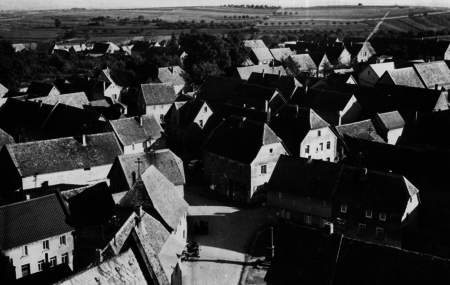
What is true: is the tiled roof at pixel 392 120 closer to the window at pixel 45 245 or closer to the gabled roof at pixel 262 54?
the window at pixel 45 245

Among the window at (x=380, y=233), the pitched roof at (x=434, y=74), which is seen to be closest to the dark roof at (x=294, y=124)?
the window at (x=380, y=233)

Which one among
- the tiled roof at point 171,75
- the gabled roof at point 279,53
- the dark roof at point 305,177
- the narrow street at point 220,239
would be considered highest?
the gabled roof at point 279,53

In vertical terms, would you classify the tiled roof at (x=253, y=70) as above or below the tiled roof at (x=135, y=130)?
above

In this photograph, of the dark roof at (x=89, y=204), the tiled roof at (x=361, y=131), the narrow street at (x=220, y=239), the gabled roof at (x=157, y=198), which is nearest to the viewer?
the gabled roof at (x=157, y=198)

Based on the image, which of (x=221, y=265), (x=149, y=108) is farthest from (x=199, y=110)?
(x=221, y=265)

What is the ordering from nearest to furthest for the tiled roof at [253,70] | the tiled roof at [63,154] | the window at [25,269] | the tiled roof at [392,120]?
1. the window at [25,269]
2. the tiled roof at [63,154]
3. the tiled roof at [392,120]
4. the tiled roof at [253,70]

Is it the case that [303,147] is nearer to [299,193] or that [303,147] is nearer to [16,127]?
[299,193]
